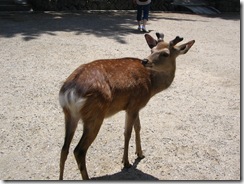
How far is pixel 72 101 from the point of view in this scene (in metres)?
3.14

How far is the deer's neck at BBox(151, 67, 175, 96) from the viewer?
12.9 feet

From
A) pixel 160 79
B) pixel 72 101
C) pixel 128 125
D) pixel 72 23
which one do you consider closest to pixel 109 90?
pixel 72 101

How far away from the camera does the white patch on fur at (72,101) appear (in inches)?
122

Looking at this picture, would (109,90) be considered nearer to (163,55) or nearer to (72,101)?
(72,101)

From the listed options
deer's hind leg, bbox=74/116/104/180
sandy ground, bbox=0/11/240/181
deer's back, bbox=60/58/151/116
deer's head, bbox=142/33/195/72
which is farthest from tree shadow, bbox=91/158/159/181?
deer's head, bbox=142/33/195/72

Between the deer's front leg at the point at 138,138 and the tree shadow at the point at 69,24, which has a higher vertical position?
the tree shadow at the point at 69,24

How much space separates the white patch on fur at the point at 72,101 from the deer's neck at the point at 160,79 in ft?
3.50

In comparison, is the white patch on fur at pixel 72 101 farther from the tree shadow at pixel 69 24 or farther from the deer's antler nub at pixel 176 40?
the tree shadow at pixel 69 24

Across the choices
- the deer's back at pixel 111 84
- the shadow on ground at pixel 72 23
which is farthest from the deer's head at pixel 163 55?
the shadow on ground at pixel 72 23


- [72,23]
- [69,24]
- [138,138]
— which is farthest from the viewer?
[72,23]

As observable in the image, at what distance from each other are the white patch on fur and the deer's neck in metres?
1.07

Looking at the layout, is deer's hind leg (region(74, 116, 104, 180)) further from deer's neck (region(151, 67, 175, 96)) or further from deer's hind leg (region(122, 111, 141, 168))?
deer's neck (region(151, 67, 175, 96))

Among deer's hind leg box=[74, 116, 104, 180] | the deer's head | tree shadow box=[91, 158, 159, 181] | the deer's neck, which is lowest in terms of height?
tree shadow box=[91, 158, 159, 181]

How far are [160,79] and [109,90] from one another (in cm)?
88
